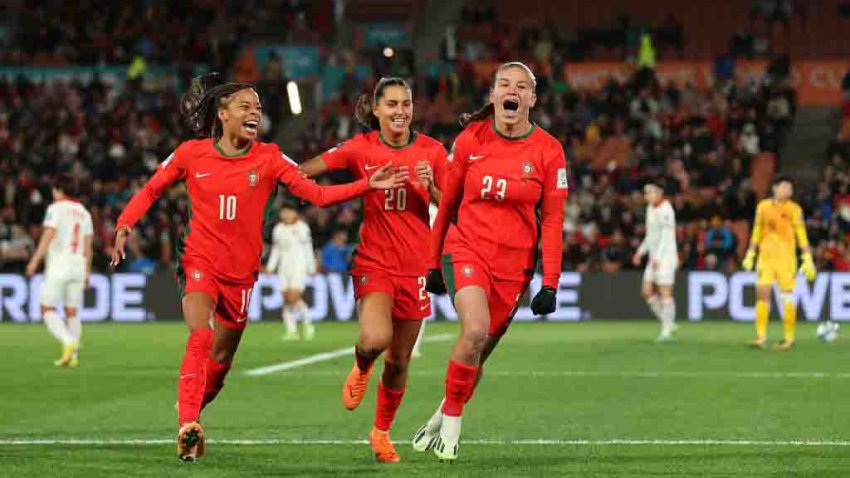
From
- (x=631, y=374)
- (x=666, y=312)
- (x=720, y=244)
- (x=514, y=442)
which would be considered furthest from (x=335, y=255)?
(x=514, y=442)

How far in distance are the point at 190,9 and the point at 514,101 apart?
1409 inches

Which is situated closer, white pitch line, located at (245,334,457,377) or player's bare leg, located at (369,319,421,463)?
Answer: player's bare leg, located at (369,319,421,463)

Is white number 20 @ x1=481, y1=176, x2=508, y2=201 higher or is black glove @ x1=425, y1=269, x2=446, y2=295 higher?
white number 20 @ x1=481, y1=176, x2=508, y2=201

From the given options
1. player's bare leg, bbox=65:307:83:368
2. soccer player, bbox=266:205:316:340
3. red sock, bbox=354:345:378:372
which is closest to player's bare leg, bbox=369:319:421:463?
red sock, bbox=354:345:378:372

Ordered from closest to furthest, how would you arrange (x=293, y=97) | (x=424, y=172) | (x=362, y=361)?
(x=424, y=172) → (x=362, y=361) → (x=293, y=97)

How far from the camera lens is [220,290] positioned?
1071 centimetres

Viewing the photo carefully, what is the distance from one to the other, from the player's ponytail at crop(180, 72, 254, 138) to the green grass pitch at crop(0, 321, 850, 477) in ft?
6.81

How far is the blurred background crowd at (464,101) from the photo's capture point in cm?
3447

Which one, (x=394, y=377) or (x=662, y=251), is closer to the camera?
(x=394, y=377)

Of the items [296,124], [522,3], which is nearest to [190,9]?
[296,124]

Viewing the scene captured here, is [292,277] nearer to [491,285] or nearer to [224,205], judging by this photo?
[224,205]

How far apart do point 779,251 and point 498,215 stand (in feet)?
45.3

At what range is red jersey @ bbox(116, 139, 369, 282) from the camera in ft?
35.1

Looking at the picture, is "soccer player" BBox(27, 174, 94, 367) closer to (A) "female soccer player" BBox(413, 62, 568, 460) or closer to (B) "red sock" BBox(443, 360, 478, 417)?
(A) "female soccer player" BBox(413, 62, 568, 460)
